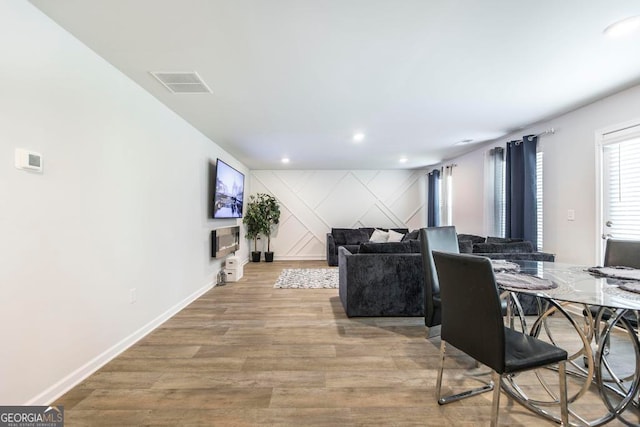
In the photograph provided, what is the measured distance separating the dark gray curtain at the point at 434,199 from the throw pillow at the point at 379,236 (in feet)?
4.30

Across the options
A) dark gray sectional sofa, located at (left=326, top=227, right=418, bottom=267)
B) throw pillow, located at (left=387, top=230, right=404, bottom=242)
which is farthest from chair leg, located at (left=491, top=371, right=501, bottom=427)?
dark gray sectional sofa, located at (left=326, top=227, right=418, bottom=267)

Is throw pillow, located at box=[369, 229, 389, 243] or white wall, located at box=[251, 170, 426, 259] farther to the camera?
white wall, located at box=[251, 170, 426, 259]

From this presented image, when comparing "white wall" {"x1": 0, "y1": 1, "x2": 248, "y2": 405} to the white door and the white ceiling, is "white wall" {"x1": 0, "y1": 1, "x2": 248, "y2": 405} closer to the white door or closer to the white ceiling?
the white ceiling

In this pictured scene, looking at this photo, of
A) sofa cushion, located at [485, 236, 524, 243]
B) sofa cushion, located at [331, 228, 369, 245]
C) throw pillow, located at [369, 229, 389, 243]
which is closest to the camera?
sofa cushion, located at [485, 236, 524, 243]

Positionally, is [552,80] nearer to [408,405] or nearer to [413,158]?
[408,405]

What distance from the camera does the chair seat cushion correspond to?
1300mm

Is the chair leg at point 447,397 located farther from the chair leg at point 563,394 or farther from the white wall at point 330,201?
the white wall at point 330,201

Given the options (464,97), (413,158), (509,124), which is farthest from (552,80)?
(413,158)

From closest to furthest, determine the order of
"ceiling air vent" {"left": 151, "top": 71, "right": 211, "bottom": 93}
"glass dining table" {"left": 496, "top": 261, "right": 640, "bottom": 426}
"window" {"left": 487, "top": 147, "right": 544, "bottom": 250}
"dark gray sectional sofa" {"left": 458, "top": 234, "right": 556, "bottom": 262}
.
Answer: "glass dining table" {"left": 496, "top": 261, "right": 640, "bottom": 426}, "ceiling air vent" {"left": 151, "top": 71, "right": 211, "bottom": 93}, "dark gray sectional sofa" {"left": 458, "top": 234, "right": 556, "bottom": 262}, "window" {"left": 487, "top": 147, "right": 544, "bottom": 250}

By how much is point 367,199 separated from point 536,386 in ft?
18.7

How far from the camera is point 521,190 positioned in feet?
12.7

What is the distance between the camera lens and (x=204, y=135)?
13.3ft

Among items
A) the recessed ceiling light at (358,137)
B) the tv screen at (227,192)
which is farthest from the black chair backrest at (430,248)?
the tv screen at (227,192)

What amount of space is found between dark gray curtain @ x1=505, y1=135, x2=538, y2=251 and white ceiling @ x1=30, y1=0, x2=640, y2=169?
0.54 m
